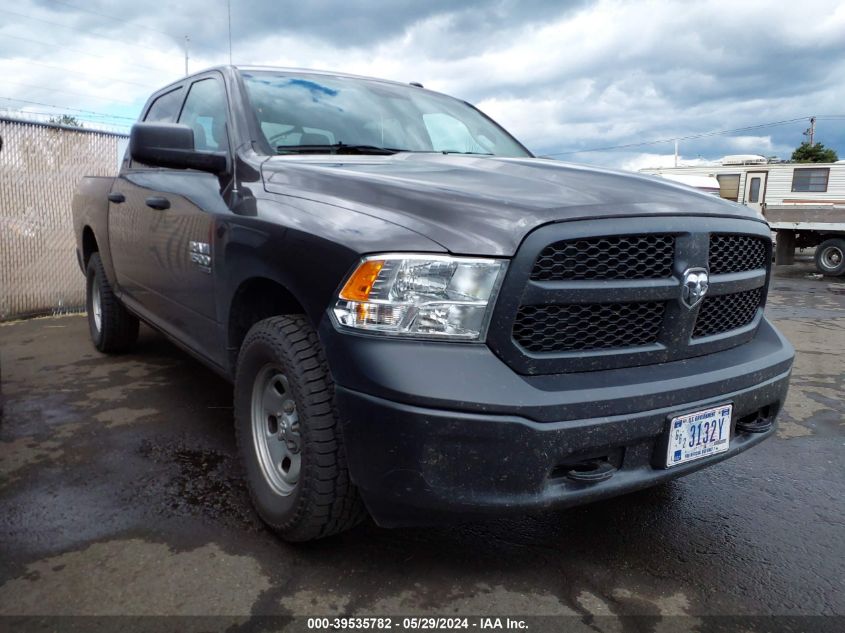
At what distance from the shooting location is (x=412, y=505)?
1960mm

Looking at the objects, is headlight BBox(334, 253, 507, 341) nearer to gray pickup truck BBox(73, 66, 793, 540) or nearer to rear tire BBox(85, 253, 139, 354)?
gray pickup truck BBox(73, 66, 793, 540)

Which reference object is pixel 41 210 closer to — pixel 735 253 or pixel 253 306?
pixel 253 306

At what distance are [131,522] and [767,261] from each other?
271 centimetres

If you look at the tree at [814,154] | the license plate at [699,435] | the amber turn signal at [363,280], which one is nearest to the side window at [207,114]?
the amber turn signal at [363,280]

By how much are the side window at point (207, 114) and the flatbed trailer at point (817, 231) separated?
42.2ft

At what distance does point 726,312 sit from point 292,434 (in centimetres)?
163

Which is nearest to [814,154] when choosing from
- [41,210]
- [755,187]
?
[755,187]

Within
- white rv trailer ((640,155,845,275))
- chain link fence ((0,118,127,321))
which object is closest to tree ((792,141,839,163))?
white rv trailer ((640,155,845,275))

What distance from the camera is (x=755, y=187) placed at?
62.3ft

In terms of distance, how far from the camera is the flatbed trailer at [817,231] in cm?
1424

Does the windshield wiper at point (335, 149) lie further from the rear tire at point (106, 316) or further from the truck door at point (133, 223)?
the rear tire at point (106, 316)

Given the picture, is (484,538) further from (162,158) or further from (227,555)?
(162,158)

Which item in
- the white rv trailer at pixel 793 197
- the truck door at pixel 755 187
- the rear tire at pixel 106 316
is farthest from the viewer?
the truck door at pixel 755 187

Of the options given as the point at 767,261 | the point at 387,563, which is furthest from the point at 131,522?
the point at 767,261
